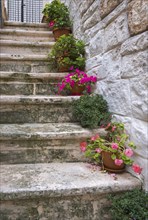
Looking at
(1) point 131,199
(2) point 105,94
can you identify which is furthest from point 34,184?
(2) point 105,94

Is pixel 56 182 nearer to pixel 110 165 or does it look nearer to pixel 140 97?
pixel 110 165

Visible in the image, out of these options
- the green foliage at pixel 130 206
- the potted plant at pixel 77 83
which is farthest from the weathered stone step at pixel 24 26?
the green foliage at pixel 130 206

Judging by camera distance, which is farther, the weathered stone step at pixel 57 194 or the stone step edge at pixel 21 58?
the stone step edge at pixel 21 58

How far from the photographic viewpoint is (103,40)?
5.20 feet

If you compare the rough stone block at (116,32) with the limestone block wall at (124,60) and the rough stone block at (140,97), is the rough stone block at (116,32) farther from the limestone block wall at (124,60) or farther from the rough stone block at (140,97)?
the rough stone block at (140,97)

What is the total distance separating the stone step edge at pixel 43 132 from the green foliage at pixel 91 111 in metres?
0.06

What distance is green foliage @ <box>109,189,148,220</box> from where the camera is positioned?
90cm

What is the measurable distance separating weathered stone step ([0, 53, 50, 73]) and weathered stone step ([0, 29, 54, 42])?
30.7 inches

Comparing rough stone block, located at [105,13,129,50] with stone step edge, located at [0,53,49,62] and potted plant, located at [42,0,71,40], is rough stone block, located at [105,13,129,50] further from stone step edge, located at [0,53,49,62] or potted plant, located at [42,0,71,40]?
Answer: potted plant, located at [42,0,71,40]

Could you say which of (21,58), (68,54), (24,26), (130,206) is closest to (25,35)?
(24,26)

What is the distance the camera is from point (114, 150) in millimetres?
1159

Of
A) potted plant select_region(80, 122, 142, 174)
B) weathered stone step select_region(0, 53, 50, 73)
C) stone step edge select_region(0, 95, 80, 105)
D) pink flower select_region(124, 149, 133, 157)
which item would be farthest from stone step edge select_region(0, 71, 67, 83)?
pink flower select_region(124, 149, 133, 157)

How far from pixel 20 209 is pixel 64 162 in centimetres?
43

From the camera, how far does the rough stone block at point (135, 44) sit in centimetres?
101
